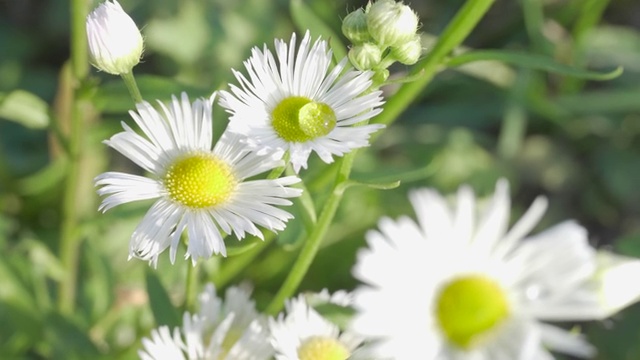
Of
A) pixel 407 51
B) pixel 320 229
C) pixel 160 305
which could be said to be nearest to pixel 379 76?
pixel 407 51

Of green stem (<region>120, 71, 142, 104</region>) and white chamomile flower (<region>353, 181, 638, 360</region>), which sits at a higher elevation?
green stem (<region>120, 71, 142, 104</region>)

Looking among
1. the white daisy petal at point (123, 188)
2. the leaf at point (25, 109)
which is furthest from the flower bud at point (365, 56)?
the leaf at point (25, 109)

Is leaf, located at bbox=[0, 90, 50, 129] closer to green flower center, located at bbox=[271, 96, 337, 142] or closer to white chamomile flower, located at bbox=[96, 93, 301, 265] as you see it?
white chamomile flower, located at bbox=[96, 93, 301, 265]

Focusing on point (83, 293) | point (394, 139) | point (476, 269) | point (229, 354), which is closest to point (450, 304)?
point (476, 269)

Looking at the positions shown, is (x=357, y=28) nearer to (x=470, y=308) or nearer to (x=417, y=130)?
(x=470, y=308)

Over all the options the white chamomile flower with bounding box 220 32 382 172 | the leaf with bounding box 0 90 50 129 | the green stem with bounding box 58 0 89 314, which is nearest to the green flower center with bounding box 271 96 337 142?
the white chamomile flower with bounding box 220 32 382 172

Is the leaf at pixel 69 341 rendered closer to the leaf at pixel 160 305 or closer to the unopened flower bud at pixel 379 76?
the leaf at pixel 160 305
